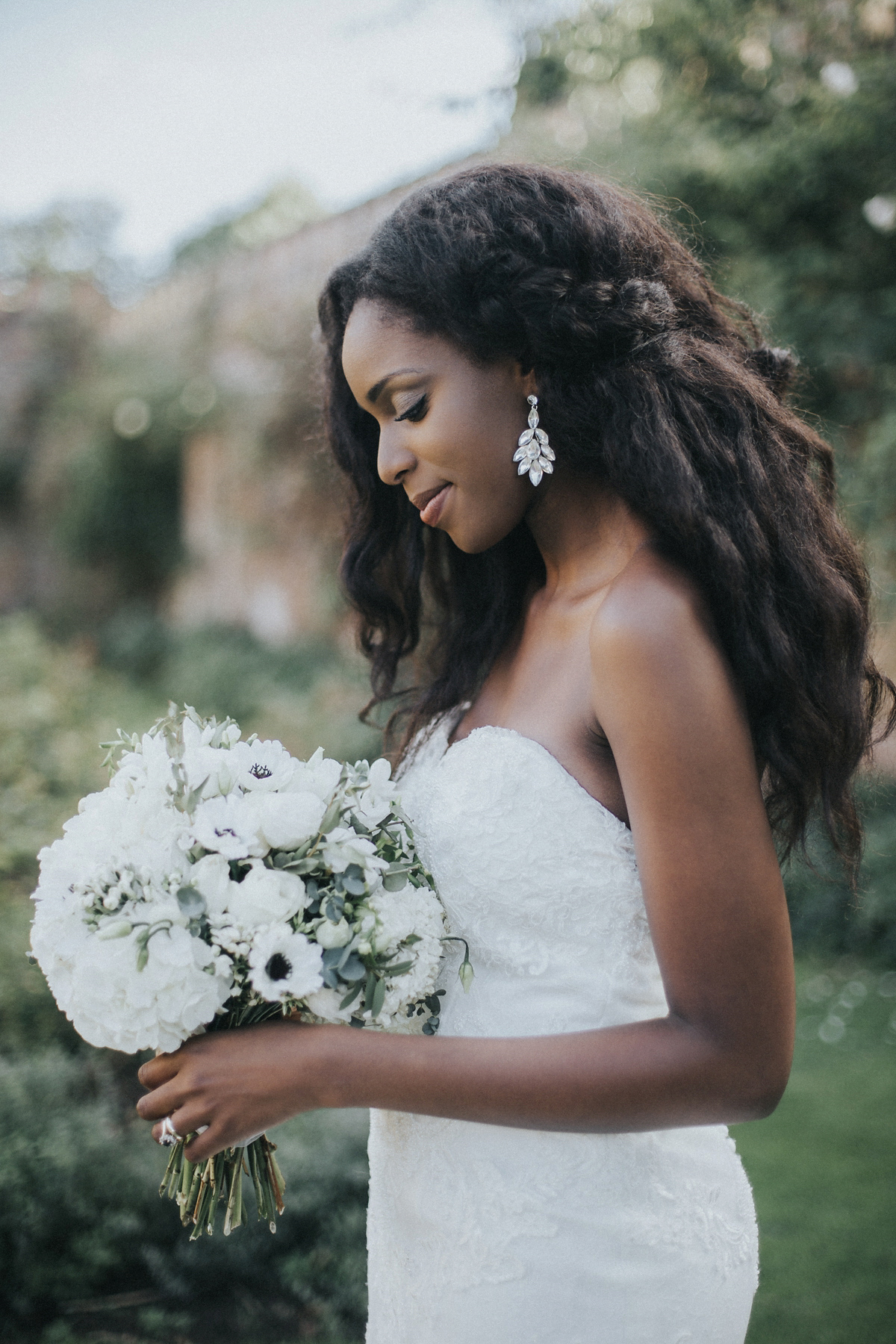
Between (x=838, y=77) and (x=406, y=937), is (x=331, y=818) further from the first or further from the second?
(x=838, y=77)

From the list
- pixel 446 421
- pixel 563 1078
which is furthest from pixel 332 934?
pixel 446 421

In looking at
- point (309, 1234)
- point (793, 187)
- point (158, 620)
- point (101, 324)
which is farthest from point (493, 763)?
point (101, 324)

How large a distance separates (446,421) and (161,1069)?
1.16 meters

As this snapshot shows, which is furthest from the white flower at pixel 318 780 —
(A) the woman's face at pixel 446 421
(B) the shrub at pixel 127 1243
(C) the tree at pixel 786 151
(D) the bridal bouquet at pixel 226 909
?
(C) the tree at pixel 786 151

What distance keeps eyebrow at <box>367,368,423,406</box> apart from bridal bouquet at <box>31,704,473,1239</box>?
2.20 feet

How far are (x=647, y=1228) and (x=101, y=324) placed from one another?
16.9 metres

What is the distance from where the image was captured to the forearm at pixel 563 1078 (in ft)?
4.56

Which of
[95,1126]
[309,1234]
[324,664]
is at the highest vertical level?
[95,1126]

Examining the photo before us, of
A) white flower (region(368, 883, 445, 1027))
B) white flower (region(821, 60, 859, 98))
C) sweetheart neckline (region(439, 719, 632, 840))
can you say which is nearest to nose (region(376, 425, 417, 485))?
sweetheart neckline (region(439, 719, 632, 840))

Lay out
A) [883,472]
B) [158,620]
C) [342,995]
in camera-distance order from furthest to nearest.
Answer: [158,620]
[883,472]
[342,995]

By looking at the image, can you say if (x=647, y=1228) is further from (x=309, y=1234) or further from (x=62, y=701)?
(x=62, y=701)

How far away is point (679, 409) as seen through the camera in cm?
161

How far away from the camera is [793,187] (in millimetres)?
6645

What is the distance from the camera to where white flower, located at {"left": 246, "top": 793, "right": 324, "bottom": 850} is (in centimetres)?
152
